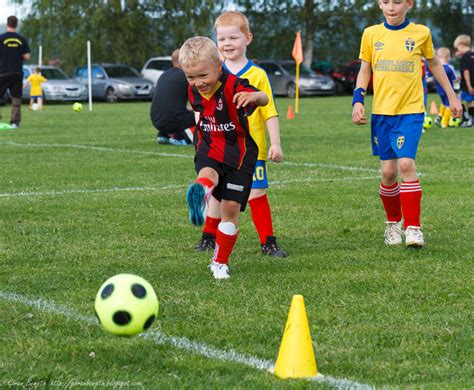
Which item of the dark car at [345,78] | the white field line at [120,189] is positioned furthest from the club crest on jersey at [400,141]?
the dark car at [345,78]

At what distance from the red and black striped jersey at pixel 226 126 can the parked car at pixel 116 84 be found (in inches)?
1307

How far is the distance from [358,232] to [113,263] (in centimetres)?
213

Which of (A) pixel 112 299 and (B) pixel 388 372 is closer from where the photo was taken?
(B) pixel 388 372

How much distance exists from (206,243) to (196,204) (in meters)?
1.32

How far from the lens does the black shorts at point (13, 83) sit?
820 inches

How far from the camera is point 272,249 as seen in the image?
677 centimetres

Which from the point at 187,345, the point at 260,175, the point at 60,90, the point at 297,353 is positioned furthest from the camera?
the point at 60,90

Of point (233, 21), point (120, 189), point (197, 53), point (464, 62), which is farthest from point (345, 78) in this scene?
point (197, 53)

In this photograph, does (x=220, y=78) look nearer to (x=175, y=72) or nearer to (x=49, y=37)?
(x=175, y=72)

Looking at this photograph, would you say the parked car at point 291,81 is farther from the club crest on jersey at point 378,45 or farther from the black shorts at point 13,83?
the club crest on jersey at point 378,45

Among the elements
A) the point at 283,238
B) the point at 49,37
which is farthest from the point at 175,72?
the point at 49,37

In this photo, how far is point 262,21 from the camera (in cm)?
5181

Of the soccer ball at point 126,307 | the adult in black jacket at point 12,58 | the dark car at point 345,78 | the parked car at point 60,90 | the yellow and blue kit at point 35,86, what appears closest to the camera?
the soccer ball at point 126,307

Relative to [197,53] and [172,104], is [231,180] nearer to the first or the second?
[197,53]
